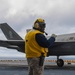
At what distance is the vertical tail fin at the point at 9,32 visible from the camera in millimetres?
35472

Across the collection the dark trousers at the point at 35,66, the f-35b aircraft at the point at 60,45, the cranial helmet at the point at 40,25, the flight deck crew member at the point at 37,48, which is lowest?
the f-35b aircraft at the point at 60,45

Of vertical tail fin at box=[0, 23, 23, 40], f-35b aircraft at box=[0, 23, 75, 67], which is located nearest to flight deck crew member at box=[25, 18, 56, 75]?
f-35b aircraft at box=[0, 23, 75, 67]

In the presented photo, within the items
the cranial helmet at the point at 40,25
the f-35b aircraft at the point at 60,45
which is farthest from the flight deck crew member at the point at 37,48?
the f-35b aircraft at the point at 60,45

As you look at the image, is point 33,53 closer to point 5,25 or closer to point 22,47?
point 22,47

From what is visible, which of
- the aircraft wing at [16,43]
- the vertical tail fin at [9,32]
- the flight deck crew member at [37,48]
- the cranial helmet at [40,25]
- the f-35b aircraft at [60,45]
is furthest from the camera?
the vertical tail fin at [9,32]

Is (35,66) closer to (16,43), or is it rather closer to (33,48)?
(33,48)

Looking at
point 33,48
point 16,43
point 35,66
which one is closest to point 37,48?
point 33,48

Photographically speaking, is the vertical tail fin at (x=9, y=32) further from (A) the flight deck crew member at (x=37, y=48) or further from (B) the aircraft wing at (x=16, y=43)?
(A) the flight deck crew member at (x=37, y=48)

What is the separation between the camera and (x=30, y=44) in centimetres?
613

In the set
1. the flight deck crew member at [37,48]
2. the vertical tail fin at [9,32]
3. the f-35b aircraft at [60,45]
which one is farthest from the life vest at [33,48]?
the vertical tail fin at [9,32]

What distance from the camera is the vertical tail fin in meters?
35.5

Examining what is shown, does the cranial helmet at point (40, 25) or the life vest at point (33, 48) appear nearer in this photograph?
the life vest at point (33, 48)

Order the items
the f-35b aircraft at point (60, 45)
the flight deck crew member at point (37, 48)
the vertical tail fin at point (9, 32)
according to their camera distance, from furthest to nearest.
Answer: the vertical tail fin at point (9, 32) < the f-35b aircraft at point (60, 45) < the flight deck crew member at point (37, 48)

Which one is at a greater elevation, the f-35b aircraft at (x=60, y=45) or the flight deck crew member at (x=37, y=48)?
the flight deck crew member at (x=37, y=48)
